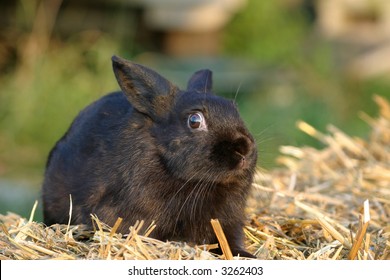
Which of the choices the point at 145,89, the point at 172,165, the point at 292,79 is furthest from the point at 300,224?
the point at 292,79

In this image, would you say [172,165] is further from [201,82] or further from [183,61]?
[183,61]

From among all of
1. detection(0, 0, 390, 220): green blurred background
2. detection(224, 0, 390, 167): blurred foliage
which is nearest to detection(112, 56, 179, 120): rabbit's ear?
detection(0, 0, 390, 220): green blurred background

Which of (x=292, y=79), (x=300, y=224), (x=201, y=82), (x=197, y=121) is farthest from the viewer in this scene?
(x=292, y=79)

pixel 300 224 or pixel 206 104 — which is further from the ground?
pixel 206 104

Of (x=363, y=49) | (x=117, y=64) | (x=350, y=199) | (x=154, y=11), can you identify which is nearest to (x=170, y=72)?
(x=154, y=11)

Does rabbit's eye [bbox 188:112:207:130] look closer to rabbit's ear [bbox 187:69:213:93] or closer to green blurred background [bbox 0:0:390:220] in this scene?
rabbit's ear [bbox 187:69:213:93]
